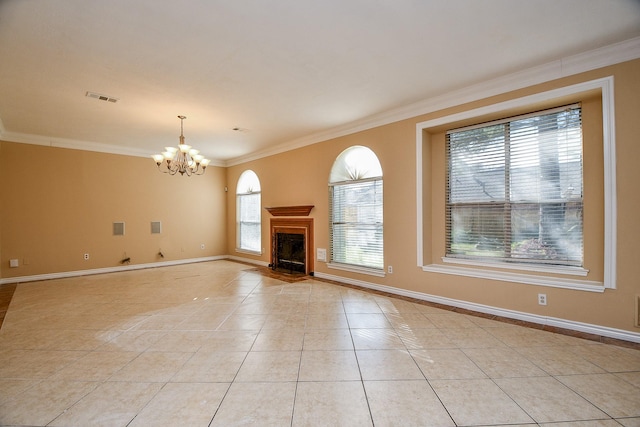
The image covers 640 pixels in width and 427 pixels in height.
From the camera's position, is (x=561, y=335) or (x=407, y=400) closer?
(x=407, y=400)

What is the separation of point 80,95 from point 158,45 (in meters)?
1.92

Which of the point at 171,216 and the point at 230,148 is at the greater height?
the point at 230,148

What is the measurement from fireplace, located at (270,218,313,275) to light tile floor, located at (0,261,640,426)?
77.9 inches

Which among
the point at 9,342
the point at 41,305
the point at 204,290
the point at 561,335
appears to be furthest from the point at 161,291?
the point at 561,335

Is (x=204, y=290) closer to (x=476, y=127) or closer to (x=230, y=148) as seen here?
(x=230, y=148)

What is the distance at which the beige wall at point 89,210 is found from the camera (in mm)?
5219

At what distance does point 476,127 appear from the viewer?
374 cm

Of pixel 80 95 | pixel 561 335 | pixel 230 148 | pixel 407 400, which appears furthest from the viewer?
pixel 230 148

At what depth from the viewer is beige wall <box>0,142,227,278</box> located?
522cm

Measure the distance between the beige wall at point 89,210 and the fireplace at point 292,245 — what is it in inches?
100.0

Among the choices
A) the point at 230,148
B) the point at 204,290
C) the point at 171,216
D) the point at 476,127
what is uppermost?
the point at 230,148

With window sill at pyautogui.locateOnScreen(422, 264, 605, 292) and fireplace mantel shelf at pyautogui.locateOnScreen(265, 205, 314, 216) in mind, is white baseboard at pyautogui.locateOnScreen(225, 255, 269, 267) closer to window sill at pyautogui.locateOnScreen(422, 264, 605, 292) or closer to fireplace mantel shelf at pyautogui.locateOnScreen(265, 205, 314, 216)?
fireplace mantel shelf at pyautogui.locateOnScreen(265, 205, 314, 216)

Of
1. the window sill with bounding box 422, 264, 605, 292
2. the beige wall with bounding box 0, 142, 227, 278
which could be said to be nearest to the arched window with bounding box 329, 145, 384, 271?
the window sill with bounding box 422, 264, 605, 292

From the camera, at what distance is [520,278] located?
10.5 feet
